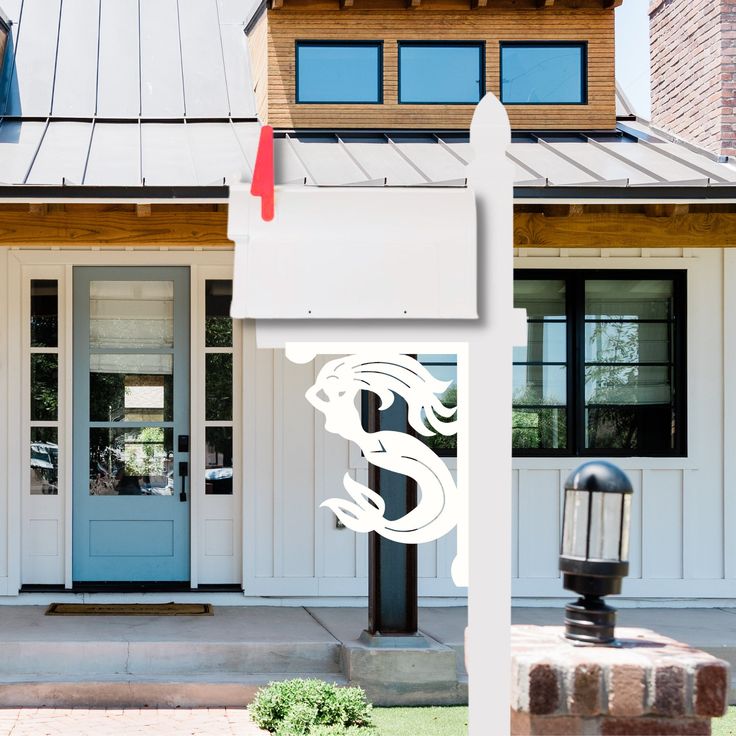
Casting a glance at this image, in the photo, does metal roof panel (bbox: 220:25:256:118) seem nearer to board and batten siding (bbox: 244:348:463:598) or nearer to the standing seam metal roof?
the standing seam metal roof

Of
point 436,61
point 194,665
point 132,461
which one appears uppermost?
point 436,61

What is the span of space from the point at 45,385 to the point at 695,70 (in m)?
6.26

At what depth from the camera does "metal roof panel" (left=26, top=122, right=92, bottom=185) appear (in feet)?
20.1

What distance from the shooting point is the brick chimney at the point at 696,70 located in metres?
8.62

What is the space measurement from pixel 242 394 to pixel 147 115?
2.31 m

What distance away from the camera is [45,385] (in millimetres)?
7406

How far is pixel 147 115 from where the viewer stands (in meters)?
7.85

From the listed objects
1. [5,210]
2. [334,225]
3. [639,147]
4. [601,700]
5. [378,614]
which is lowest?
[378,614]

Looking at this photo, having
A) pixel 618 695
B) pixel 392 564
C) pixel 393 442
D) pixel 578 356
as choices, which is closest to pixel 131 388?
pixel 392 564

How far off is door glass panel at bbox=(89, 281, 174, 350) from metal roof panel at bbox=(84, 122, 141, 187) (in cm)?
106

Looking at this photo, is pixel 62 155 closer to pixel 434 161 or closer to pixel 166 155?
pixel 166 155

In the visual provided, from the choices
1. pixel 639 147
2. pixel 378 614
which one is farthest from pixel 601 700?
pixel 639 147

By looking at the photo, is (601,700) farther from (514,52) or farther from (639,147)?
(514,52)

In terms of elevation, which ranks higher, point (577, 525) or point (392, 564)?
point (577, 525)
